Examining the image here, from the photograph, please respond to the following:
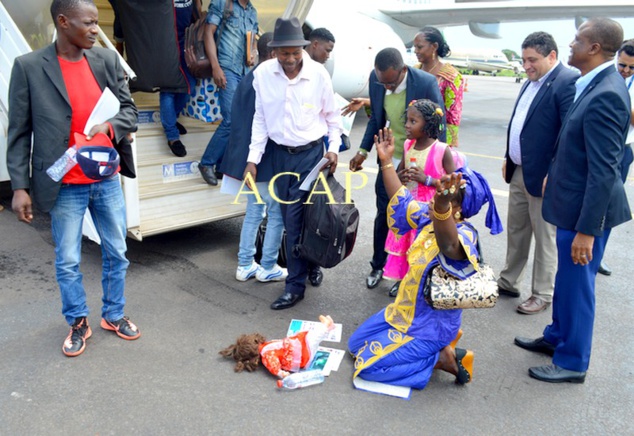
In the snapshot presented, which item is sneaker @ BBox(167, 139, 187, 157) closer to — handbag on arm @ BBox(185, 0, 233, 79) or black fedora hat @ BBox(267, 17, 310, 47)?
handbag on arm @ BBox(185, 0, 233, 79)

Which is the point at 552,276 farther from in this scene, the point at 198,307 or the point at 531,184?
the point at 198,307

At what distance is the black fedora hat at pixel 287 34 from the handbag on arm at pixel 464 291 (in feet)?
6.05

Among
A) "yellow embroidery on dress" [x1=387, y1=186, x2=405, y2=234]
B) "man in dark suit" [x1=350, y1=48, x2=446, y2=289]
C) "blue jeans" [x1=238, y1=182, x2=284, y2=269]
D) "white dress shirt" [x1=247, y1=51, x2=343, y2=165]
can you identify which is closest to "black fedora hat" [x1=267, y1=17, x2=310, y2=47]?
"white dress shirt" [x1=247, y1=51, x2=343, y2=165]

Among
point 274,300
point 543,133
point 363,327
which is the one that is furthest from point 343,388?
point 543,133

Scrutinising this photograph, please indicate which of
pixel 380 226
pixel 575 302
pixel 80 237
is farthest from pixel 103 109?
pixel 575 302

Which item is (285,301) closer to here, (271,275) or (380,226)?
(271,275)

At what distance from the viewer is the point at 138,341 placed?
344cm

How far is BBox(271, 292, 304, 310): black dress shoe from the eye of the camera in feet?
13.0

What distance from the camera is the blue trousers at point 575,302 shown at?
3.05 metres

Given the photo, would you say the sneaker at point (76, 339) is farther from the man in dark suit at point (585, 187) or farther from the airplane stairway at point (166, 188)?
the man in dark suit at point (585, 187)

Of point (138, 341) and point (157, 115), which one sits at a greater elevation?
point (157, 115)

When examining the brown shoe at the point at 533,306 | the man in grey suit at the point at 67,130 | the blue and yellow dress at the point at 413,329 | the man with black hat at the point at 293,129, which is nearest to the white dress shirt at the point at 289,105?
the man with black hat at the point at 293,129

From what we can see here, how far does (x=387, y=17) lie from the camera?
15.2 metres

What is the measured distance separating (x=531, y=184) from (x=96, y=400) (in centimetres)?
319
